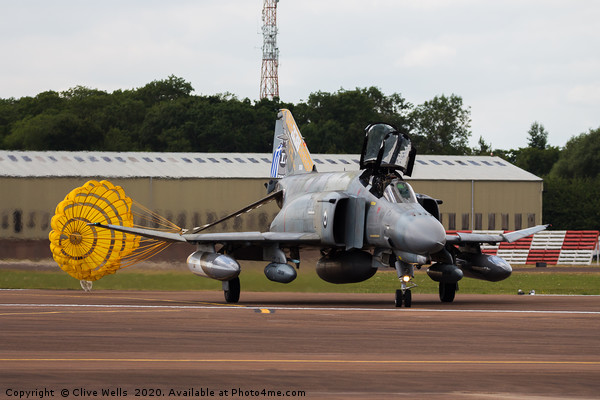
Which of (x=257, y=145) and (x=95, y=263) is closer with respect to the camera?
(x=95, y=263)

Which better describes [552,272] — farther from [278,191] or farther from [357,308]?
[357,308]

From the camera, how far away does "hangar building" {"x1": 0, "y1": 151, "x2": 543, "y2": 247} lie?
41469 mm

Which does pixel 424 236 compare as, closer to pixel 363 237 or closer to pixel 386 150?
pixel 363 237

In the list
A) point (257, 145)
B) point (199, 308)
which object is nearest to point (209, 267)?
point (199, 308)

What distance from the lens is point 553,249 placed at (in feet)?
183

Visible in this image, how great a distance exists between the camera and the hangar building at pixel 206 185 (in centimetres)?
4147

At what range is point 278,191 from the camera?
2758 centimetres

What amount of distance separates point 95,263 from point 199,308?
828 cm

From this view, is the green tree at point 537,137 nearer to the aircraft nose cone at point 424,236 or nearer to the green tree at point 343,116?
the green tree at point 343,116

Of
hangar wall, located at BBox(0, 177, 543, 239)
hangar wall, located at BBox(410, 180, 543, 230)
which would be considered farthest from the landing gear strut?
hangar wall, located at BBox(410, 180, 543, 230)

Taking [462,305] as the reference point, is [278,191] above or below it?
above

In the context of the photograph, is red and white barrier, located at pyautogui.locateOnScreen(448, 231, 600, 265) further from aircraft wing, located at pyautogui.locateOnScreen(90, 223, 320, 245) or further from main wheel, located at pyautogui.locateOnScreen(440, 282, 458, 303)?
aircraft wing, located at pyautogui.locateOnScreen(90, 223, 320, 245)

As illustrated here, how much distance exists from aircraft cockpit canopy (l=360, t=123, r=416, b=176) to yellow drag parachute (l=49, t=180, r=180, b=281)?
26.4ft

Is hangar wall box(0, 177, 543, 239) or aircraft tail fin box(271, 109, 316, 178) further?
hangar wall box(0, 177, 543, 239)
